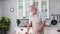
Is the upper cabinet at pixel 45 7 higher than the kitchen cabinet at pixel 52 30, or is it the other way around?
the upper cabinet at pixel 45 7

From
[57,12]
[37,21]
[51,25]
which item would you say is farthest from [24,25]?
[37,21]

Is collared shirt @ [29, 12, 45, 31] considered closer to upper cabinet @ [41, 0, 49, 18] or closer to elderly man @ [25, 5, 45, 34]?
elderly man @ [25, 5, 45, 34]

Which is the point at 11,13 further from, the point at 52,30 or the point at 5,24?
the point at 52,30

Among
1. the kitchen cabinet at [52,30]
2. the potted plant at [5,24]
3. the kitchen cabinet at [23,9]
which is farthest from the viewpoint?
the kitchen cabinet at [23,9]

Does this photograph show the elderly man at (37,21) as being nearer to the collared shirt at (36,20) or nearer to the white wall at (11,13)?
the collared shirt at (36,20)

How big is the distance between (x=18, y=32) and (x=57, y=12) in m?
1.79

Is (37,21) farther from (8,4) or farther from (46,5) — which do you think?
(8,4)

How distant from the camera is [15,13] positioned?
5848mm

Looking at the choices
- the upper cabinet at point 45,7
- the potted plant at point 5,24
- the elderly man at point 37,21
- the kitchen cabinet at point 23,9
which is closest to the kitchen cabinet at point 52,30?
the upper cabinet at point 45,7

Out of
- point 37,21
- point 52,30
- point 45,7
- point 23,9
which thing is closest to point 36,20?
point 37,21

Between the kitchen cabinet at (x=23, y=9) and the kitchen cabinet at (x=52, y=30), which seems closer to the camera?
the kitchen cabinet at (x=52, y=30)

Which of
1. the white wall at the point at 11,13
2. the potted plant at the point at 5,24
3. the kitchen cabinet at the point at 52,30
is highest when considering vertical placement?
the white wall at the point at 11,13

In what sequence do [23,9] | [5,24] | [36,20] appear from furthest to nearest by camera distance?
[23,9] → [5,24] → [36,20]

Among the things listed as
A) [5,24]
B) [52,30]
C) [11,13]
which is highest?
[11,13]
